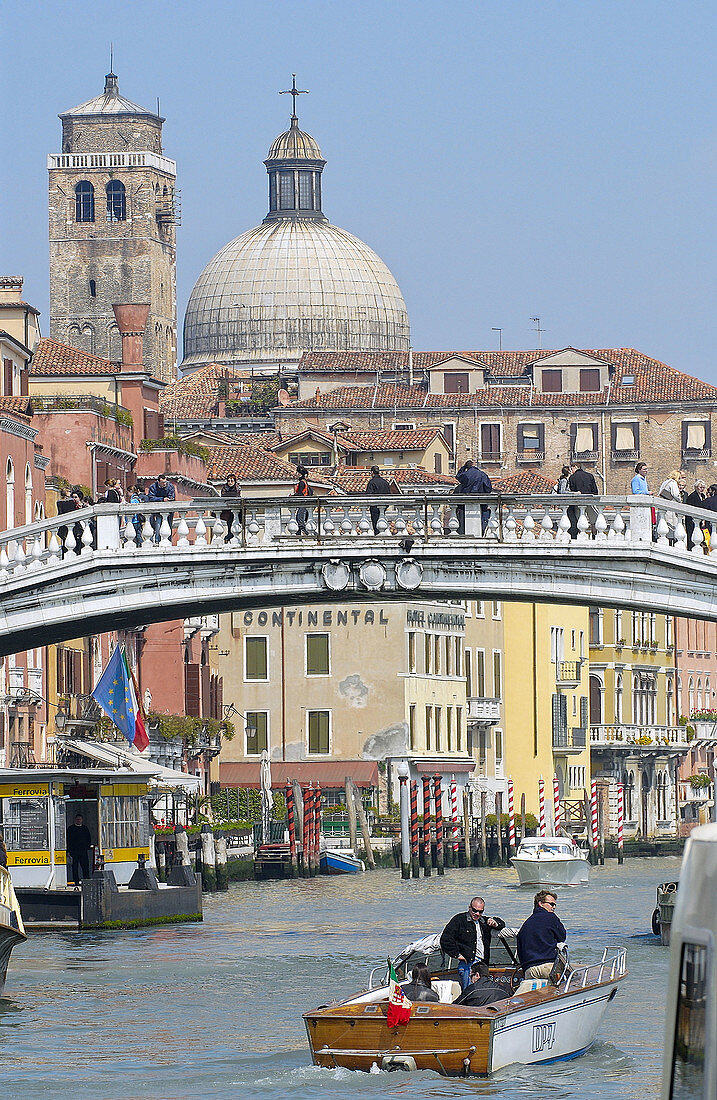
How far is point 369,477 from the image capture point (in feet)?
230

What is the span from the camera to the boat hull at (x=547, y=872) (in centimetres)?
5362

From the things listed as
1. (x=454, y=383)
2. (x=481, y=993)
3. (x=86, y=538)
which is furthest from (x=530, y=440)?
(x=481, y=993)

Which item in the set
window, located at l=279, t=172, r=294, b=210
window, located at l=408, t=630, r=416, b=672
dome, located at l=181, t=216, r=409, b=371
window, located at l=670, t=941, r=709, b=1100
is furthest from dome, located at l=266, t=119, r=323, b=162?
window, located at l=670, t=941, r=709, b=1100

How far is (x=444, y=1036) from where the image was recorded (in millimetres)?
20641

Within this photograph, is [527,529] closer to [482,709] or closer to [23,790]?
[23,790]

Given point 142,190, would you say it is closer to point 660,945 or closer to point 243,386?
point 243,386

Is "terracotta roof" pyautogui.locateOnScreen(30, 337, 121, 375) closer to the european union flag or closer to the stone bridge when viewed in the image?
the european union flag

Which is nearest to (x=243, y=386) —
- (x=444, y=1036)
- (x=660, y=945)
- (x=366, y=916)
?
(x=366, y=916)

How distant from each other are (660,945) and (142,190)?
97.5 meters

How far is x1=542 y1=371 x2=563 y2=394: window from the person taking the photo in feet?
335

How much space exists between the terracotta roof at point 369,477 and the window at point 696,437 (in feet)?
72.4

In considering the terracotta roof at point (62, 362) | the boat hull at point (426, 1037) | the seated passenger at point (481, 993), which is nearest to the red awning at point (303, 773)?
the terracotta roof at point (62, 362)

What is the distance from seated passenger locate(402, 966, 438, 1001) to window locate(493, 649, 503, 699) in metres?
59.7

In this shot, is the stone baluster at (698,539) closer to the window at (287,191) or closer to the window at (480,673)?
the window at (480,673)
